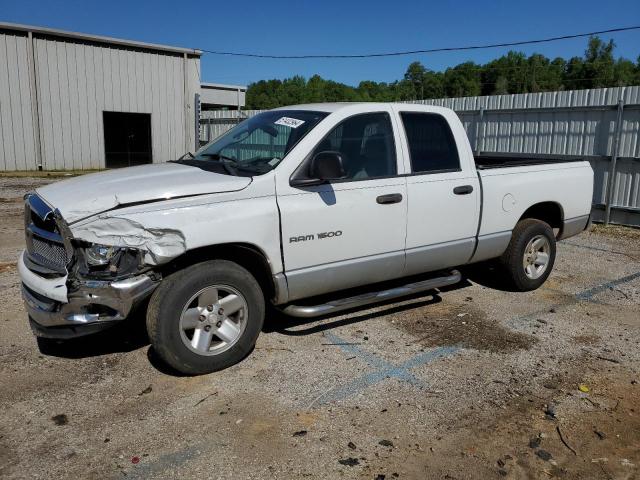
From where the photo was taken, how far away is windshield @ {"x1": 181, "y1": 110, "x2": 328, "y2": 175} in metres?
4.38

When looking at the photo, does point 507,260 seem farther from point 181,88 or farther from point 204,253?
point 181,88

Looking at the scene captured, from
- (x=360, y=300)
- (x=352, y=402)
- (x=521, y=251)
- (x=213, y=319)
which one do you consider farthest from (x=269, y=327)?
(x=521, y=251)

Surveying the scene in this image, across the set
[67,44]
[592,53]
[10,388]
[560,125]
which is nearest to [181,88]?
[67,44]

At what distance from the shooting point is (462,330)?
510 centimetres

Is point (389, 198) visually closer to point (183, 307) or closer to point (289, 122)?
point (289, 122)

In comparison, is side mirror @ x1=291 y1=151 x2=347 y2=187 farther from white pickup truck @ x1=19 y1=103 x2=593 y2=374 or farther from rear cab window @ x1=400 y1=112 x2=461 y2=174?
rear cab window @ x1=400 y1=112 x2=461 y2=174

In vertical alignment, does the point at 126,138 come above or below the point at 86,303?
above

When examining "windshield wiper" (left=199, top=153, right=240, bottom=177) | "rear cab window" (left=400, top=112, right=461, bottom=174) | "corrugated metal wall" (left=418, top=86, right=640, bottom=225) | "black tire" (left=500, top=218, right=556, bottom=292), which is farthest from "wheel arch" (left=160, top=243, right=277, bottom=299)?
"corrugated metal wall" (left=418, top=86, right=640, bottom=225)

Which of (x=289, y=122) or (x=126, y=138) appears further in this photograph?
(x=126, y=138)

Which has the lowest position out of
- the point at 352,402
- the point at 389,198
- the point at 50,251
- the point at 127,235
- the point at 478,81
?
the point at 352,402

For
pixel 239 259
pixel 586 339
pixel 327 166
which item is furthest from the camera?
pixel 586 339

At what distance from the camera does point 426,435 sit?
11.1 feet

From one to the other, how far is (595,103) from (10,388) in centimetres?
1143

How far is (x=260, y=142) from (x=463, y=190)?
1.92 m
